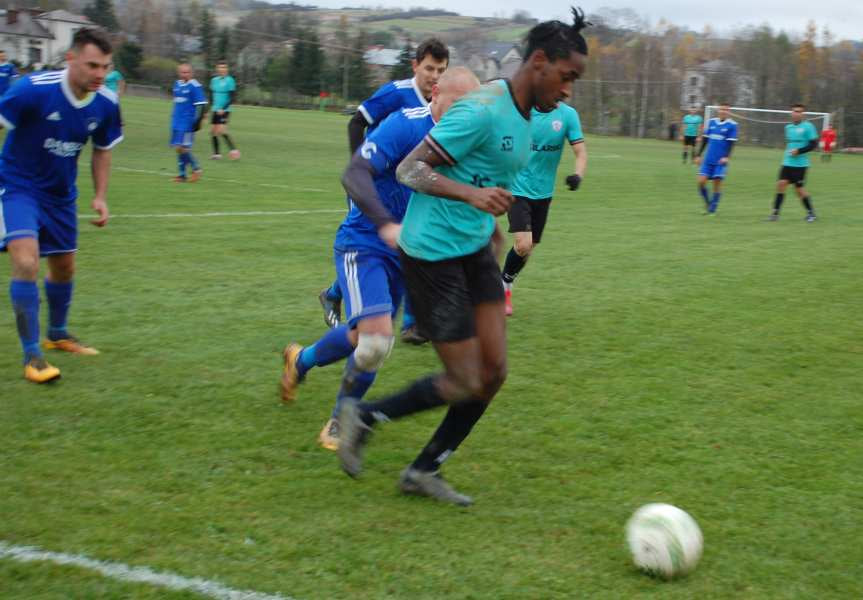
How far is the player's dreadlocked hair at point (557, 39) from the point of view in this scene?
3.87 m

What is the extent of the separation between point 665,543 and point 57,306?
184 inches

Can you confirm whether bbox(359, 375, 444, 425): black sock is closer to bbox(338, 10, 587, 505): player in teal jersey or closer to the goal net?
bbox(338, 10, 587, 505): player in teal jersey

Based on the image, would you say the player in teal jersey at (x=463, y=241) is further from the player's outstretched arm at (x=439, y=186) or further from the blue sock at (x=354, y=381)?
the blue sock at (x=354, y=381)

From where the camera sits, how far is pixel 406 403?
4230 millimetres

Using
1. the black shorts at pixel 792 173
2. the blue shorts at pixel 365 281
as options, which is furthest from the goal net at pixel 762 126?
the blue shorts at pixel 365 281

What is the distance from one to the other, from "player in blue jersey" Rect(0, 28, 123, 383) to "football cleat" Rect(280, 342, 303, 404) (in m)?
1.43

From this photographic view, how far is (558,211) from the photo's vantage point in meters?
16.9

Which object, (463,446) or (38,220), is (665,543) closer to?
(463,446)

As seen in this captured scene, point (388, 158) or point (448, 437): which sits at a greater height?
point (388, 158)

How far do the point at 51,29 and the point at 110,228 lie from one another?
3378 inches

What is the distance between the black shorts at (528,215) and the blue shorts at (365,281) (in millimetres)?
3085

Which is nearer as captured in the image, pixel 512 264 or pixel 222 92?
pixel 512 264

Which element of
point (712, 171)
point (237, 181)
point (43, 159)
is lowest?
point (237, 181)

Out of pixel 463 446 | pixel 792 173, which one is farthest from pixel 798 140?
pixel 463 446
